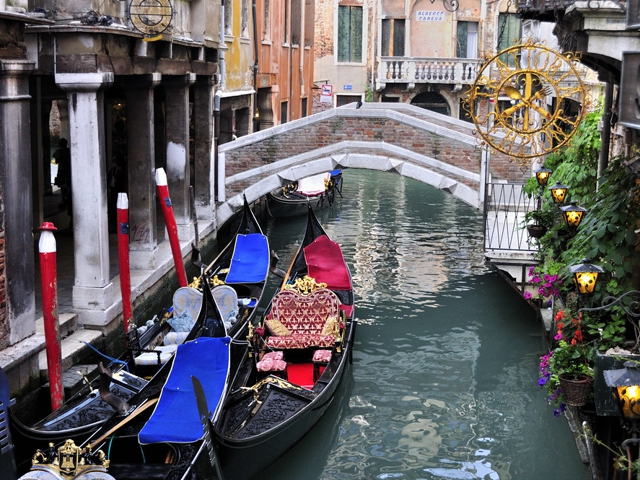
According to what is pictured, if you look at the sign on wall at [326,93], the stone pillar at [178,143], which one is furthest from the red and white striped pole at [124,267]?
the sign on wall at [326,93]

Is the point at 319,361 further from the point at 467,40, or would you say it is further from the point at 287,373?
the point at 467,40

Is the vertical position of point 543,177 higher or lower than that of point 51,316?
higher

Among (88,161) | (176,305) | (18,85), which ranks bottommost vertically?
(176,305)

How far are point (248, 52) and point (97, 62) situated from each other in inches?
228

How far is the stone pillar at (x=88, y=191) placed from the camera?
16.6 ft

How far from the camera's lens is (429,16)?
15.1 meters

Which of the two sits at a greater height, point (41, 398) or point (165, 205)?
point (165, 205)

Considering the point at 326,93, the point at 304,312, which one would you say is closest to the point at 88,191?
the point at 304,312

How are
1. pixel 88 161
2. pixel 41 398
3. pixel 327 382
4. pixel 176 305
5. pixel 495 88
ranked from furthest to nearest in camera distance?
pixel 176 305 < pixel 88 161 < pixel 327 382 < pixel 41 398 < pixel 495 88

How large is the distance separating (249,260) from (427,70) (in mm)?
8757

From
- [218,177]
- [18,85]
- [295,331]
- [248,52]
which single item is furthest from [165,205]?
[248,52]

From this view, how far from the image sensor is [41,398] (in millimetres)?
4410

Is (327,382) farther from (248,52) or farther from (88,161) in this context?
(248,52)

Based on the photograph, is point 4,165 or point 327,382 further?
point 327,382
